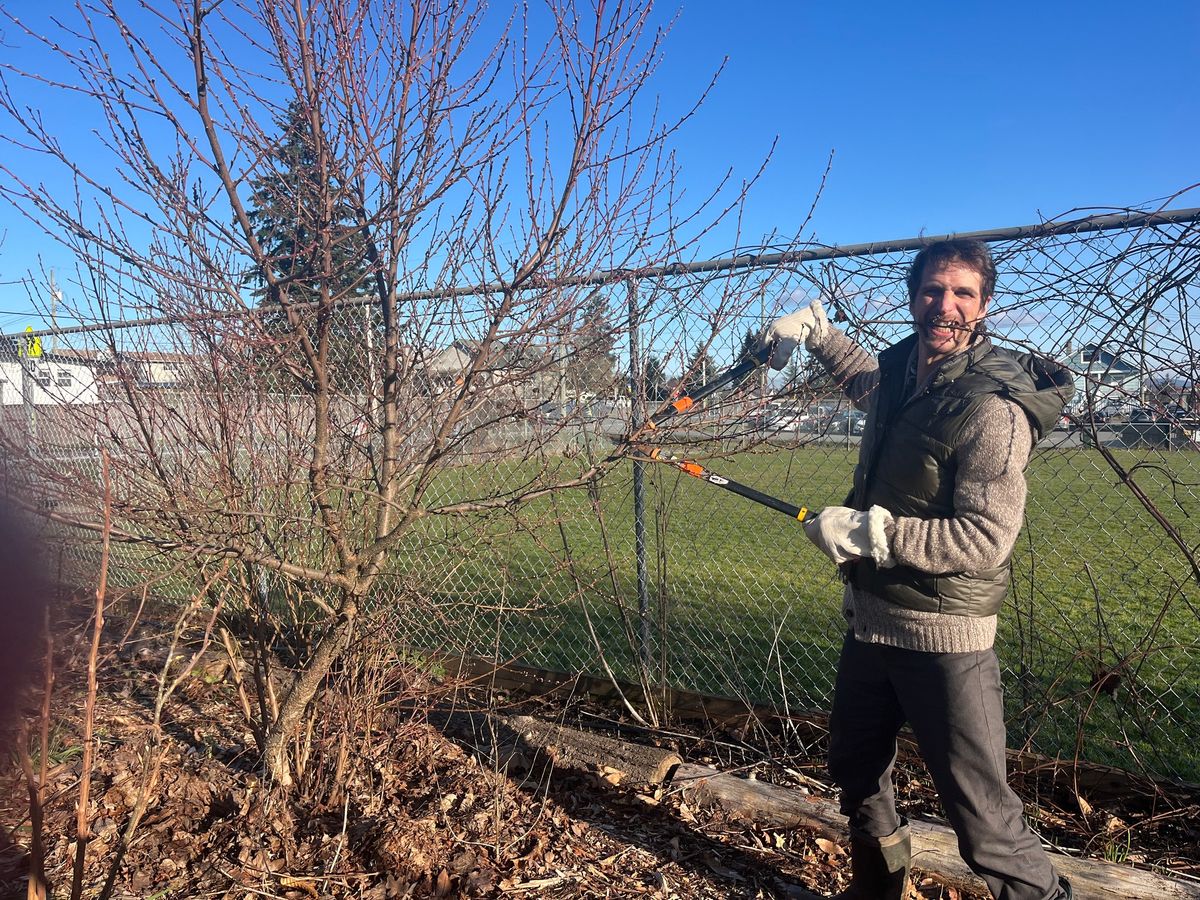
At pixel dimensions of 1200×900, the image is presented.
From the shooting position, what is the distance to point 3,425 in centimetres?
277

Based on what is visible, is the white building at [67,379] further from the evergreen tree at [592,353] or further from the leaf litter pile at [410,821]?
the evergreen tree at [592,353]

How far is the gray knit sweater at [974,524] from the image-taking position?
1.89m

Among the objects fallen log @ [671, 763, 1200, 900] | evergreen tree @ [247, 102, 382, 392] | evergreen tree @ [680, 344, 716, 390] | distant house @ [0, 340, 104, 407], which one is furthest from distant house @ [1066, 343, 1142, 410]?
distant house @ [0, 340, 104, 407]

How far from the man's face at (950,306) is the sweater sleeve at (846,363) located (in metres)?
0.45

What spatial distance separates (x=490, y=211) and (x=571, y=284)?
31 cm

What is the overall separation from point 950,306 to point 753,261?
34.0 inches

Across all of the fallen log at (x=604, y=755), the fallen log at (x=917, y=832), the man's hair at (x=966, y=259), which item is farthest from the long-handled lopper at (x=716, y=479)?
the fallen log at (x=604, y=755)

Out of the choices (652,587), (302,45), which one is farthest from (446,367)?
(652,587)

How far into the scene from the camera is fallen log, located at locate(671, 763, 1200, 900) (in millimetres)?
2230

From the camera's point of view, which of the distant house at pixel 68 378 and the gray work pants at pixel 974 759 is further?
the distant house at pixel 68 378

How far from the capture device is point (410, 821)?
2.50 metres

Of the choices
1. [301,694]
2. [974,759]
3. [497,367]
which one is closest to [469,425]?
[497,367]

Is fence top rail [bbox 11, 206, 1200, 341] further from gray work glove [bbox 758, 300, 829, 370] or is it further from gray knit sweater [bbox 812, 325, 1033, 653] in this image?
gray knit sweater [bbox 812, 325, 1033, 653]

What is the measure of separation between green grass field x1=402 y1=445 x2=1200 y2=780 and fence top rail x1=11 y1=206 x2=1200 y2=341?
72cm
